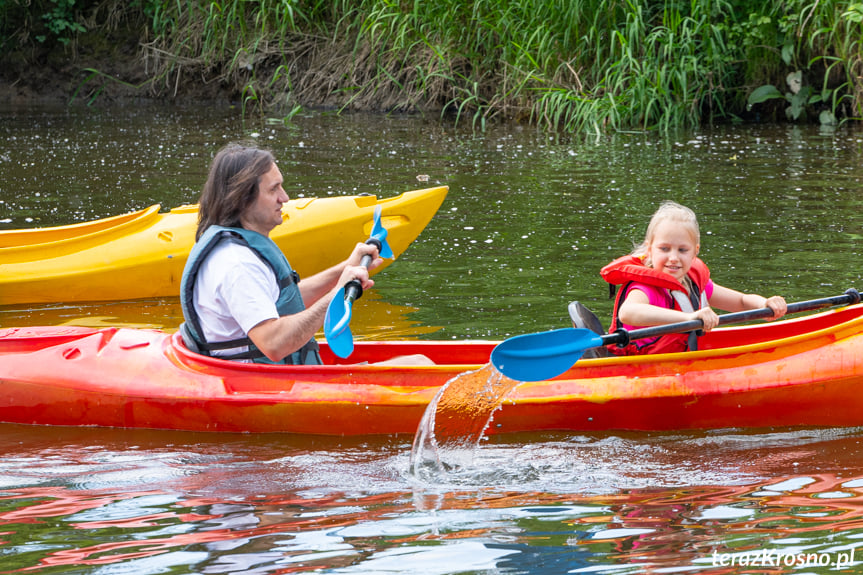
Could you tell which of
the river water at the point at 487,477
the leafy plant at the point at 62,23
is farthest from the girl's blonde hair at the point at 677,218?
the leafy plant at the point at 62,23

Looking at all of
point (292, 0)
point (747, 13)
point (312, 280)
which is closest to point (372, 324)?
point (312, 280)

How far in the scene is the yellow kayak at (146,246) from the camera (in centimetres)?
550

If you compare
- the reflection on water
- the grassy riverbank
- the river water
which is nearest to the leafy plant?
the grassy riverbank

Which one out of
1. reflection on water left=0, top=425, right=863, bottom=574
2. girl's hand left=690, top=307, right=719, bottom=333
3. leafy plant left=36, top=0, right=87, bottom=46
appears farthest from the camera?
leafy plant left=36, top=0, right=87, bottom=46

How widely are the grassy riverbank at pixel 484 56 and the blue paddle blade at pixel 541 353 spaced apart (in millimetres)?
Answer: 6716

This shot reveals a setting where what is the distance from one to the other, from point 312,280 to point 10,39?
12.4 meters

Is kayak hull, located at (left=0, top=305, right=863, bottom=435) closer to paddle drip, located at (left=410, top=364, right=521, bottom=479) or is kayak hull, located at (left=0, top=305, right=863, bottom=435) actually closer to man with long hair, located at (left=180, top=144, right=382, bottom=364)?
paddle drip, located at (left=410, top=364, right=521, bottom=479)

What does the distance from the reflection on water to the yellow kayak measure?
1.87 metres

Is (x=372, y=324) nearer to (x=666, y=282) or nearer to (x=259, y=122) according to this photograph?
(x=666, y=282)

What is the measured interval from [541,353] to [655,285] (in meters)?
0.57

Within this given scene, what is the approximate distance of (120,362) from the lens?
147 inches

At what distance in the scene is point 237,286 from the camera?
321cm

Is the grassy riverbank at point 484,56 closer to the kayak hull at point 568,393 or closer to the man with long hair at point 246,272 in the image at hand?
the kayak hull at point 568,393

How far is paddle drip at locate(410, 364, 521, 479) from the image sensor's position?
3.39m
